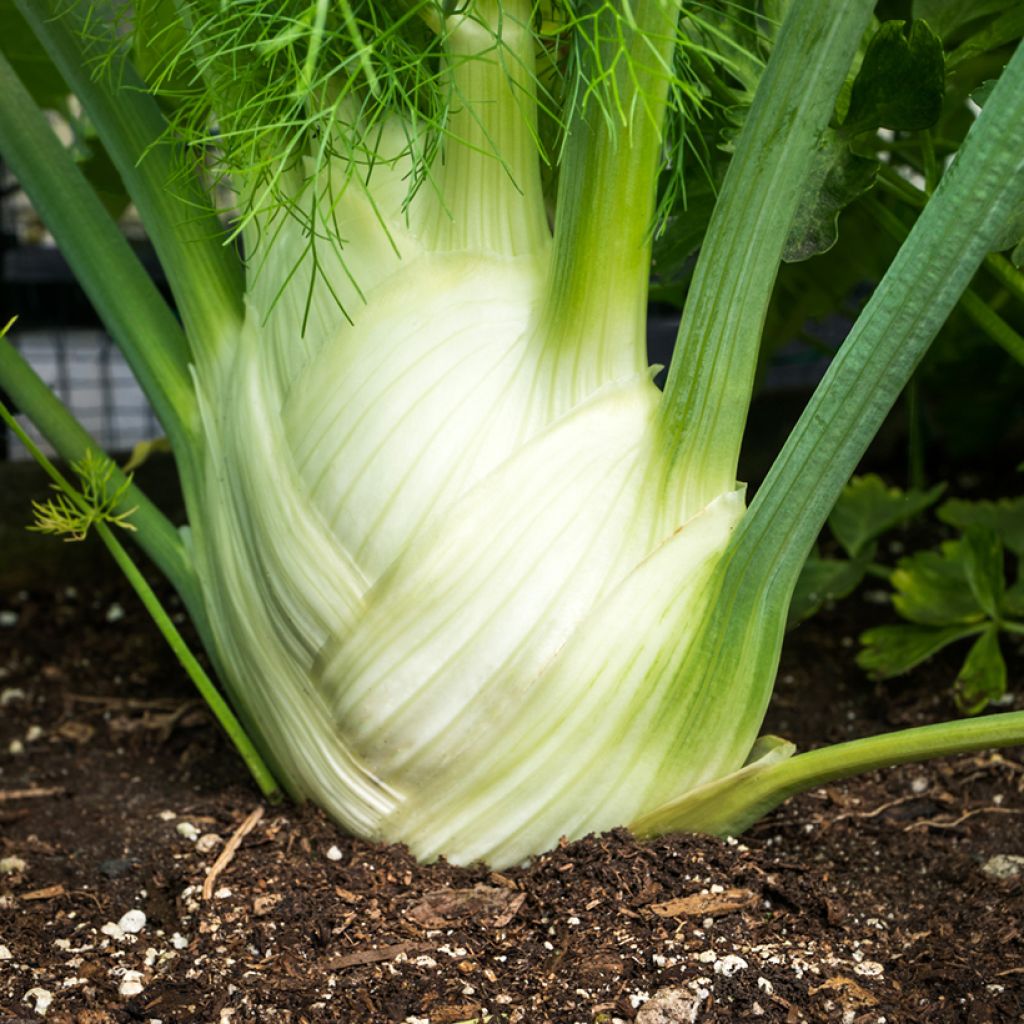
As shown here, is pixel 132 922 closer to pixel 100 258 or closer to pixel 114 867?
pixel 114 867

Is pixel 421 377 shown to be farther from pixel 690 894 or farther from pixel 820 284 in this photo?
pixel 820 284

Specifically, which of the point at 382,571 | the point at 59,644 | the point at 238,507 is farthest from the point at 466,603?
the point at 59,644

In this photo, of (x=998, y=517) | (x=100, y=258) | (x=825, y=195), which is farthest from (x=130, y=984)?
(x=998, y=517)

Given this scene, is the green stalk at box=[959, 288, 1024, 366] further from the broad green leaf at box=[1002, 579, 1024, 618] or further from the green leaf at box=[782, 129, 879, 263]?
the broad green leaf at box=[1002, 579, 1024, 618]

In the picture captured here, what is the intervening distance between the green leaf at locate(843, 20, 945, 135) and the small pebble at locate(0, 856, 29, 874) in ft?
2.08

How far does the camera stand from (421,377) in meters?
0.66

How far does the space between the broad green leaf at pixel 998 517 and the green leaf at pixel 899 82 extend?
43 centimetres

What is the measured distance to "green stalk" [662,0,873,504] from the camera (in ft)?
1.86

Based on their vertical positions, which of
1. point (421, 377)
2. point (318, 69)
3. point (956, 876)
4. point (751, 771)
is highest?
point (318, 69)

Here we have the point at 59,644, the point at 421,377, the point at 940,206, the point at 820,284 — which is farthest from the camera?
the point at 820,284

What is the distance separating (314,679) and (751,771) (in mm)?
240

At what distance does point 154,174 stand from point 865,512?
25.3 inches

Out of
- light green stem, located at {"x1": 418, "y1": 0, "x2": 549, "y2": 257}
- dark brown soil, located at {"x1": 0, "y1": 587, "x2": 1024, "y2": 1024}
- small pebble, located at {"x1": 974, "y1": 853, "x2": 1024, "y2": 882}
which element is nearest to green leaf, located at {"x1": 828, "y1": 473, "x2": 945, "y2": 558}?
dark brown soil, located at {"x1": 0, "y1": 587, "x2": 1024, "y2": 1024}

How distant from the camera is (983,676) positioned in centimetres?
91
